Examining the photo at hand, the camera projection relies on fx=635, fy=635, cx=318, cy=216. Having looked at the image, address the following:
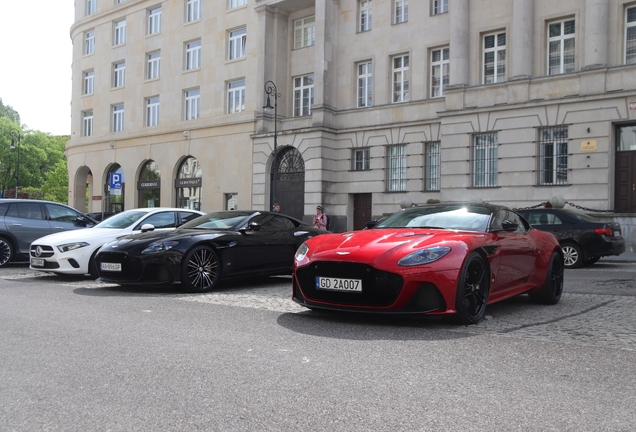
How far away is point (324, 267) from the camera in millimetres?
6621

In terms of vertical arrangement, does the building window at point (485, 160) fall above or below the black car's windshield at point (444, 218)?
above

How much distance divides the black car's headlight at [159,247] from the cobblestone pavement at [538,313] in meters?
0.67

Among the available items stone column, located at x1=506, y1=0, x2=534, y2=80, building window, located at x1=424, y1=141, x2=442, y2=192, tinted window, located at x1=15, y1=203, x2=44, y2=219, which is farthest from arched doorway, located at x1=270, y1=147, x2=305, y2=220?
tinted window, located at x1=15, y1=203, x2=44, y2=219

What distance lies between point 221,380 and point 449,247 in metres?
3.02

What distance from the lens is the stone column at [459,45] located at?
2608cm

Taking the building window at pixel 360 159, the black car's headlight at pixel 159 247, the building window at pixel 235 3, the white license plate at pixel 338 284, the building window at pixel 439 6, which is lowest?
the white license plate at pixel 338 284

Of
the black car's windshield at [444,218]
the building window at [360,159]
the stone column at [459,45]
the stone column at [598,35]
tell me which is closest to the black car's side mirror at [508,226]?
the black car's windshield at [444,218]

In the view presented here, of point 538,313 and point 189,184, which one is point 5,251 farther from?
point 189,184

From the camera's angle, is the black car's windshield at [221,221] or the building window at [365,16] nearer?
the black car's windshield at [221,221]

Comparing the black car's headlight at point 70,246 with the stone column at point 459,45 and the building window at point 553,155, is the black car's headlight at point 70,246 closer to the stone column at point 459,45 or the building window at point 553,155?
the building window at point 553,155

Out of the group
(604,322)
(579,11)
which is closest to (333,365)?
(604,322)

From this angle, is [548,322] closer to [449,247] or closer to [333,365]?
[449,247]

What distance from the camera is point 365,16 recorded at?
31.1 meters

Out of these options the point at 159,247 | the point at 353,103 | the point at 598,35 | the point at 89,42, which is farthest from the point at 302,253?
the point at 89,42
